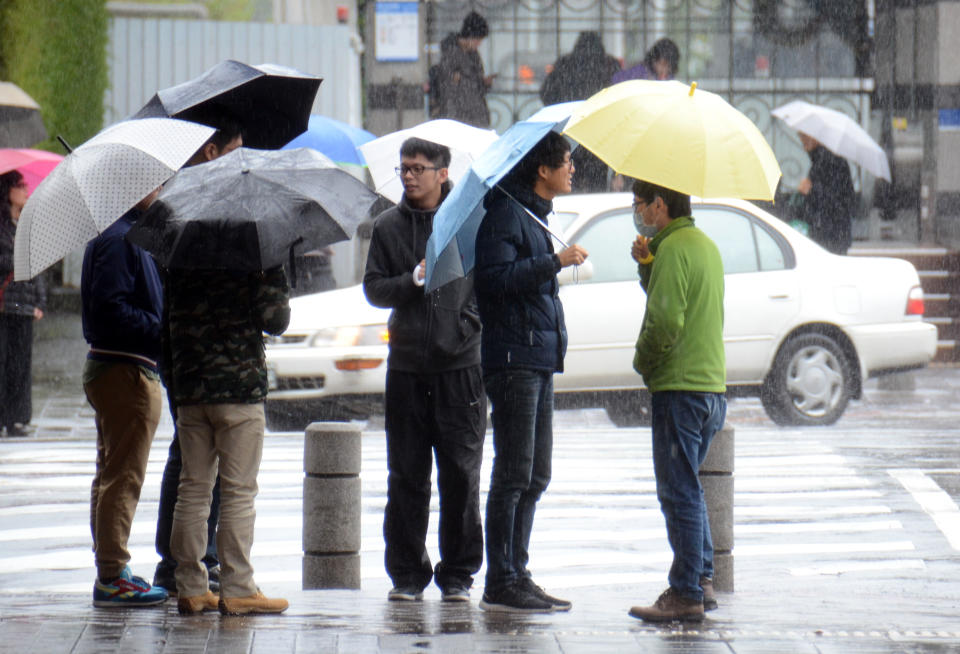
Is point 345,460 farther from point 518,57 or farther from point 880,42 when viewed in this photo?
point 880,42

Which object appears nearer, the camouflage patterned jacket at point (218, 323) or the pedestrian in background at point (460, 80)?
the camouflage patterned jacket at point (218, 323)

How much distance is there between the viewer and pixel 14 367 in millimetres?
12805

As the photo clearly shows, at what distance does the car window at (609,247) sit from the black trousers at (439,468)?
5.93 metres

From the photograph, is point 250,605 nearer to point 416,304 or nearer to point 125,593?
point 125,593

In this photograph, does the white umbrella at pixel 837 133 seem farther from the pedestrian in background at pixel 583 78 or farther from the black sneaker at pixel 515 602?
the black sneaker at pixel 515 602

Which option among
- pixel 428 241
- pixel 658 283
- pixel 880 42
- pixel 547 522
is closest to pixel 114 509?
pixel 428 241

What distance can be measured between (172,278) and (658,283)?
1845 millimetres

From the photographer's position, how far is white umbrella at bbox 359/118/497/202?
7.34 m

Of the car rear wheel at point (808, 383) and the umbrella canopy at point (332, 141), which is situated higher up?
the umbrella canopy at point (332, 141)

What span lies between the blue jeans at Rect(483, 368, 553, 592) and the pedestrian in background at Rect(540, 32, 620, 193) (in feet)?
35.0

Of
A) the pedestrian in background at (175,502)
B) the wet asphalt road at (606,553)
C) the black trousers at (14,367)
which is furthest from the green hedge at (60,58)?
the pedestrian in background at (175,502)

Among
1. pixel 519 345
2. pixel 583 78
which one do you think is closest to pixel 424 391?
pixel 519 345

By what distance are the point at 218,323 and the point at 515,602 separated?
5.29 ft

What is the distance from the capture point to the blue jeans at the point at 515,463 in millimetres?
6469
